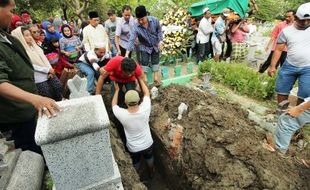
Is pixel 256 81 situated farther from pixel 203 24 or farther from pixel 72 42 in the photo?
pixel 72 42

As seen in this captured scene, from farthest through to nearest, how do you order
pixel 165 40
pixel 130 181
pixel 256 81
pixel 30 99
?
pixel 165 40
pixel 256 81
pixel 130 181
pixel 30 99

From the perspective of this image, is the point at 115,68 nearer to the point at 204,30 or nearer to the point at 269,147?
the point at 269,147

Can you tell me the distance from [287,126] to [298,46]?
1254 millimetres

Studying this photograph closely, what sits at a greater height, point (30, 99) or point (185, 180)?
point (30, 99)

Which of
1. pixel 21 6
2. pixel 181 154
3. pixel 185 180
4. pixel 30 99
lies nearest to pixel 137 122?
pixel 181 154

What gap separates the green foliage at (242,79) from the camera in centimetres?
493

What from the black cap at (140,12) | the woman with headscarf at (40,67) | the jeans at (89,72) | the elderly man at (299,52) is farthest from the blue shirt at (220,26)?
the woman with headscarf at (40,67)

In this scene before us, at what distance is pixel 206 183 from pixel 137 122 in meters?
1.27

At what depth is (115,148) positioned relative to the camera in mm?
3406

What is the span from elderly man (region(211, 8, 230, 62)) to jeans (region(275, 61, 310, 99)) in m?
3.38

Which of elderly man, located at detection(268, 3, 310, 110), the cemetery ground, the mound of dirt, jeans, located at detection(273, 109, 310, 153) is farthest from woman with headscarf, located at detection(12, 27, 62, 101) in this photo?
elderly man, located at detection(268, 3, 310, 110)

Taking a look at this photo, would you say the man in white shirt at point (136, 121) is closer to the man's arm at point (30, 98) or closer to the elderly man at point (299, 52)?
the man's arm at point (30, 98)

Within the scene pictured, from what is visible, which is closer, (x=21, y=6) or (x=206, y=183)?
(x=206, y=183)

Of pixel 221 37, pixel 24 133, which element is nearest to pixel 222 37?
pixel 221 37
